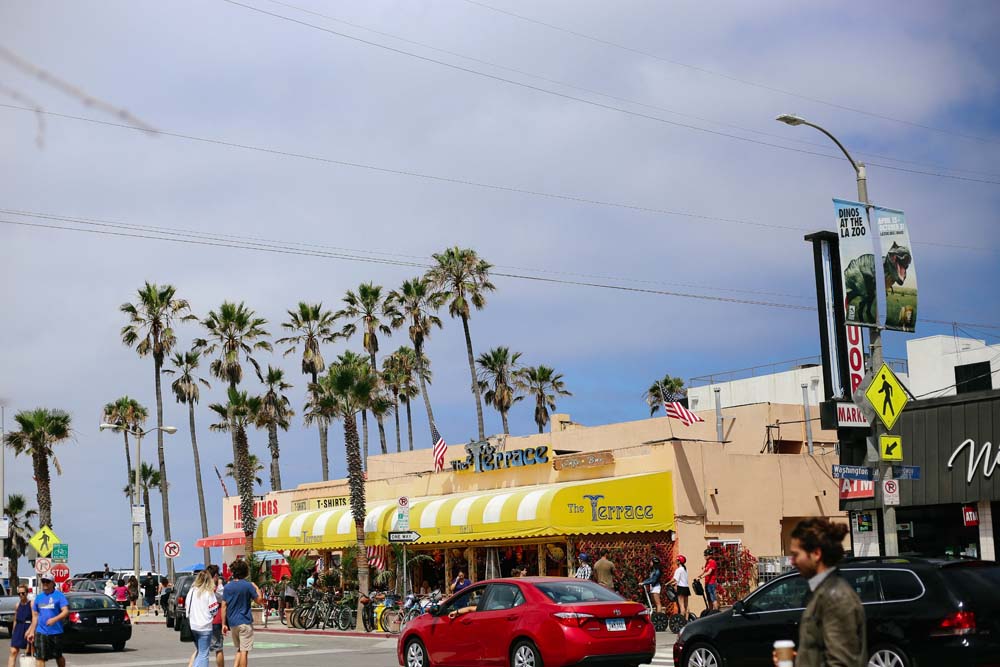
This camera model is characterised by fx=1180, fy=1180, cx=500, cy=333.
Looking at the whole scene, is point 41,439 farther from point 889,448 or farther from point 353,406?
point 889,448

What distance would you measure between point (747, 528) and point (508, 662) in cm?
1721

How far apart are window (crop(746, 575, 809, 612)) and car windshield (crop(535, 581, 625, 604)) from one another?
2644mm

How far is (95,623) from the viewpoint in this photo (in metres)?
28.2

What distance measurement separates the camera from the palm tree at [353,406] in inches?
1585

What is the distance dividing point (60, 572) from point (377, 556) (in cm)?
1050

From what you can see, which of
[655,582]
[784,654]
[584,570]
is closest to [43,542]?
[584,570]

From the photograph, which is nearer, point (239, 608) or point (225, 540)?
point (239, 608)

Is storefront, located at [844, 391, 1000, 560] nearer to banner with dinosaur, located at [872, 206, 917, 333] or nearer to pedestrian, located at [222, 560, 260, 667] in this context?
banner with dinosaur, located at [872, 206, 917, 333]

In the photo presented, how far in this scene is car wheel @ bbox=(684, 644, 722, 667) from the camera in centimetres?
1470

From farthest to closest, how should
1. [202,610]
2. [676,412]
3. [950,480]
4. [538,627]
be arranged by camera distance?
[676,412], [950,480], [538,627], [202,610]

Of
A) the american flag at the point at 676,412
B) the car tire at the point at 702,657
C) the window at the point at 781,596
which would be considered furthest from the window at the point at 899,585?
the american flag at the point at 676,412

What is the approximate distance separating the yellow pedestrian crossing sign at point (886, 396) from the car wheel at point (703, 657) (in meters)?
6.36

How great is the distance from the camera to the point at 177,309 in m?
67.9

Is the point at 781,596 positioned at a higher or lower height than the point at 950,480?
lower
